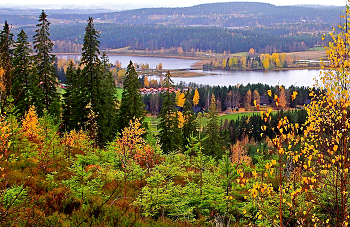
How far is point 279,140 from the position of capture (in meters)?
5.10

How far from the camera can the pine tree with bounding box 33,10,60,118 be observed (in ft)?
101

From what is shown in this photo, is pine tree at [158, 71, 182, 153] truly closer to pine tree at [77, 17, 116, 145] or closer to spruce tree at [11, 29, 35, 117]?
pine tree at [77, 17, 116, 145]

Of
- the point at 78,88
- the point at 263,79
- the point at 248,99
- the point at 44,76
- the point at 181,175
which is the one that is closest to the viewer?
the point at 181,175

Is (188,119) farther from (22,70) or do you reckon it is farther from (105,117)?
(22,70)

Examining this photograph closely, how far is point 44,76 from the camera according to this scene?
32906 mm

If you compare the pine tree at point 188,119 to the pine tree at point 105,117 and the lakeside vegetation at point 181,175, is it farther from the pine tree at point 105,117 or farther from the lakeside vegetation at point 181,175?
the lakeside vegetation at point 181,175

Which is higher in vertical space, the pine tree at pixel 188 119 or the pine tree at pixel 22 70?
the pine tree at pixel 22 70

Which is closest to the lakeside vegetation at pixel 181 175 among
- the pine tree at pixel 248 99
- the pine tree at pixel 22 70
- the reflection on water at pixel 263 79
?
the pine tree at pixel 22 70

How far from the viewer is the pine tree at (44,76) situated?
1215 inches

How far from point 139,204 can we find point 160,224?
102 cm

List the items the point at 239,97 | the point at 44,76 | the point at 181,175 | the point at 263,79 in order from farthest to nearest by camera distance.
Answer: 1. the point at 263,79
2. the point at 239,97
3. the point at 44,76
4. the point at 181,175

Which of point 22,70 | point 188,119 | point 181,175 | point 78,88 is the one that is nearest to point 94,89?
point 78,88

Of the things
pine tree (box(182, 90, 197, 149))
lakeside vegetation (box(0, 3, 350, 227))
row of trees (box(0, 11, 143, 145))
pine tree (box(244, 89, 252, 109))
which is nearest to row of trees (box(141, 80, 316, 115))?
pine tree (box(244, 89, 252, 109))

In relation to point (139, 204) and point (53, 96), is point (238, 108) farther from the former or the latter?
point (139, 204)
